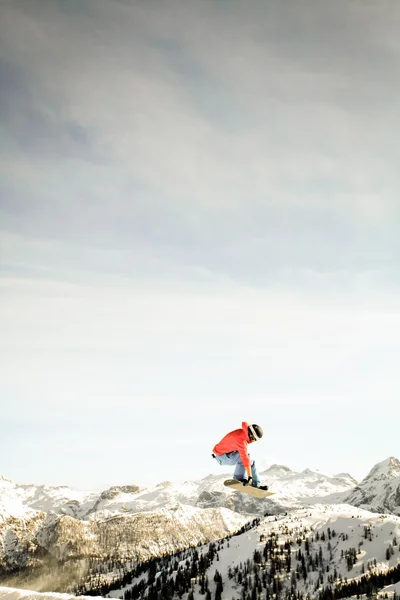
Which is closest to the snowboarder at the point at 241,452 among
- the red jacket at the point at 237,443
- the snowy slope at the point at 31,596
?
the red jacket at the point at 237,443

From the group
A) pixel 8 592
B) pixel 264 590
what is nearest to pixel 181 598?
pixel 264 590

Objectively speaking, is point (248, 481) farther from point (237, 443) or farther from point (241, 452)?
point (237, 443)

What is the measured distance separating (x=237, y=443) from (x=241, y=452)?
0.57 metres

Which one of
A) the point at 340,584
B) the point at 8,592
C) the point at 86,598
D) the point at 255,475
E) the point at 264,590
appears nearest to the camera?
the point at 86,598

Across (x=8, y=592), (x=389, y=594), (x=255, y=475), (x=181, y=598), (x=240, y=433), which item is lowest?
(x=181, y=598)

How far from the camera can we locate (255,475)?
960 inches

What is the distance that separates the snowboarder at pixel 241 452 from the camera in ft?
72.2

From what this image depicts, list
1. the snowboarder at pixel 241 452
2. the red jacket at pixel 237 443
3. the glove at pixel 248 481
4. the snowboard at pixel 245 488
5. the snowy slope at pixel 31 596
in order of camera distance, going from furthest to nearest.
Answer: the snowboard at pixel 245 488, the glove at pixel 248 481, the red jacket at pixel 237 443, the snowboarder at pixel 241 452, the snowy slope at pixel 31 596

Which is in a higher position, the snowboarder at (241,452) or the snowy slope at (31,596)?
the snowboarder at (241,452)

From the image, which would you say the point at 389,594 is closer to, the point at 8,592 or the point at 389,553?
the point at 8,592

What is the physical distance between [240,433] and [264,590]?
207 metres

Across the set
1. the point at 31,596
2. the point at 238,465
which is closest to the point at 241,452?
the point at 238,465

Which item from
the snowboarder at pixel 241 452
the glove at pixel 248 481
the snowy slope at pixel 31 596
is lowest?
the snowy slope at pixel 31 596

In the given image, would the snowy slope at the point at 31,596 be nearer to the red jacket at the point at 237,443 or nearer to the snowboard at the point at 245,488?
the snowboard at the point at 245,488
